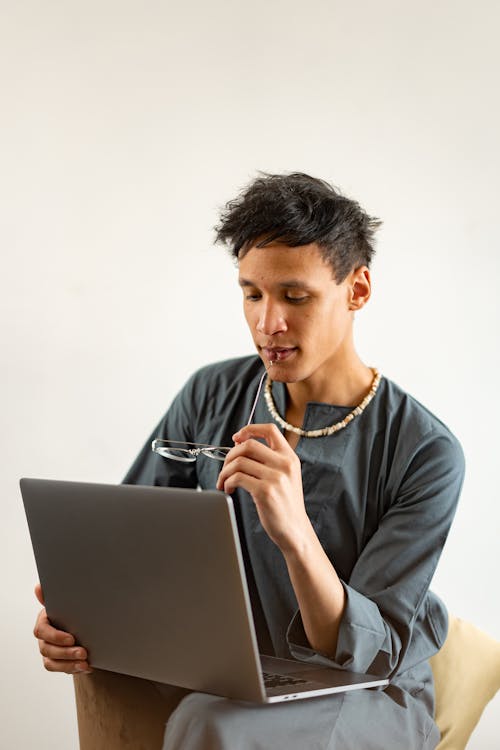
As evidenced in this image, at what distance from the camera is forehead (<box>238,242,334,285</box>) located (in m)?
1.55

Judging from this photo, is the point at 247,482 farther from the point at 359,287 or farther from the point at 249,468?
the point at 359,287

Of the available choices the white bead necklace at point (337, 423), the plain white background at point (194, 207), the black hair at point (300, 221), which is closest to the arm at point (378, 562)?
the white bead necklace at point (337, 423)

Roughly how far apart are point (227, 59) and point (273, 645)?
1287 mm

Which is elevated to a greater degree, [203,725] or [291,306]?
[291,306]

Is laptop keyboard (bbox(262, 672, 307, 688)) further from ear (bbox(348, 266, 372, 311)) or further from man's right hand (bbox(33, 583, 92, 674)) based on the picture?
ear (bbox(348, 266, 372, 311))

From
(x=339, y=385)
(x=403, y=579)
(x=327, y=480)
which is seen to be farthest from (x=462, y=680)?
(x=339, y=385)

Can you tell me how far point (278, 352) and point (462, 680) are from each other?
2.00 ft

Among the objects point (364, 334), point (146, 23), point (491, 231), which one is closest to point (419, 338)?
point (364, 334)

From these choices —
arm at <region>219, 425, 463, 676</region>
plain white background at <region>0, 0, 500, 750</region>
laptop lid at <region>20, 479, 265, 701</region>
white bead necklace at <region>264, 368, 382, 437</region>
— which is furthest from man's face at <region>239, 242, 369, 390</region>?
plain white background at <region>0, 0, 500, 750</region>

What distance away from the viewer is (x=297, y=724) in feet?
4.24

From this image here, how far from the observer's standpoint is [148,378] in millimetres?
2244

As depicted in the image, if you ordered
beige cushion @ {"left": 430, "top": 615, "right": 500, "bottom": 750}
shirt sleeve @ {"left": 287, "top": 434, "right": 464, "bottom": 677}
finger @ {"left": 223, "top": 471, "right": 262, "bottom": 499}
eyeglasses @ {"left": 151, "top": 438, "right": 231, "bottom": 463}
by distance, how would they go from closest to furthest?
finger @ {"left": 223, "top": 471, "right": 262, "bottom": 499} → shirt sleeve @ {"left": 287, "top": 434, "right": 464, "bottom": 677} → eyeglasses @ {"left": 151, "top": 438, "right": 231, "bottom": 463} → beige cushion @ {"left": 430, "top": 615, "right": 500, "bottom": 750}

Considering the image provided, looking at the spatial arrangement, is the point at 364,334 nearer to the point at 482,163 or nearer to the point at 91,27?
the point at 482,163

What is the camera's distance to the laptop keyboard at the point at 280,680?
132 centimetres
